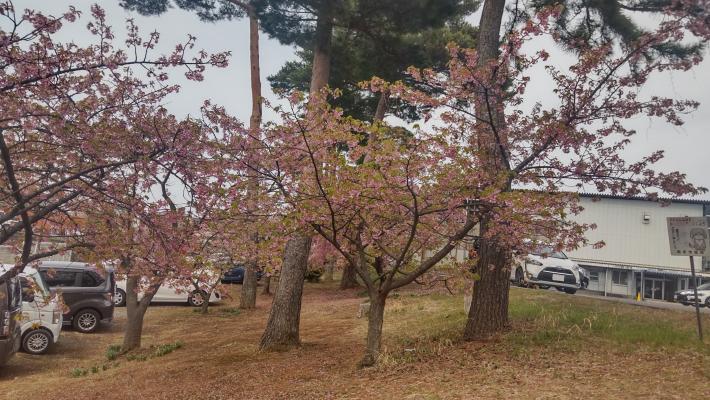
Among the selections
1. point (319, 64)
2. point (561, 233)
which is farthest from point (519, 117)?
point (319, 64)

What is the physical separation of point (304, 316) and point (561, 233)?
29.6 feet

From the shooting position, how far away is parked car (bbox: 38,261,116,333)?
40.7 ft

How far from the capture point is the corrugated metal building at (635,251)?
2961 centimetres

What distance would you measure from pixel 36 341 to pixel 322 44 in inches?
319

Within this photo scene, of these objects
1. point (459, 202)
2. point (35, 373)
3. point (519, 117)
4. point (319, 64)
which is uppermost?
point (319, 64)

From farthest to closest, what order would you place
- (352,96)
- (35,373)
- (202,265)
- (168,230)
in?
1. (352,96)
2. (35,373)
3. (202,265)
4. (168,230)

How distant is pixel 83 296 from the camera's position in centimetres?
1256

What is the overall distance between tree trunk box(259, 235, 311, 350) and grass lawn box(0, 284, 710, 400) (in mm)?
410

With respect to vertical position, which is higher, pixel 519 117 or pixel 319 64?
pixel 319 64

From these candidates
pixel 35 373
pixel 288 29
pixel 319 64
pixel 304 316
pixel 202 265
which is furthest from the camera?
pixel 304 316

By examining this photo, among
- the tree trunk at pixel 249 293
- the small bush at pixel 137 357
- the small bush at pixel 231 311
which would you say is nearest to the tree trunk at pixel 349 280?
the tree trunk at pixel 249 293

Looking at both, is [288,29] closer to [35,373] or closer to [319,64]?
[319,64]

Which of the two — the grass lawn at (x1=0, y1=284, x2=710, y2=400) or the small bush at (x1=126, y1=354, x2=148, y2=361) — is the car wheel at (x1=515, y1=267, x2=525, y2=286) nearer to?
the grass lawn at (x1=0, y1=284, x2=710, y2=400)

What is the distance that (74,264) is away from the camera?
Result: 493 inches
